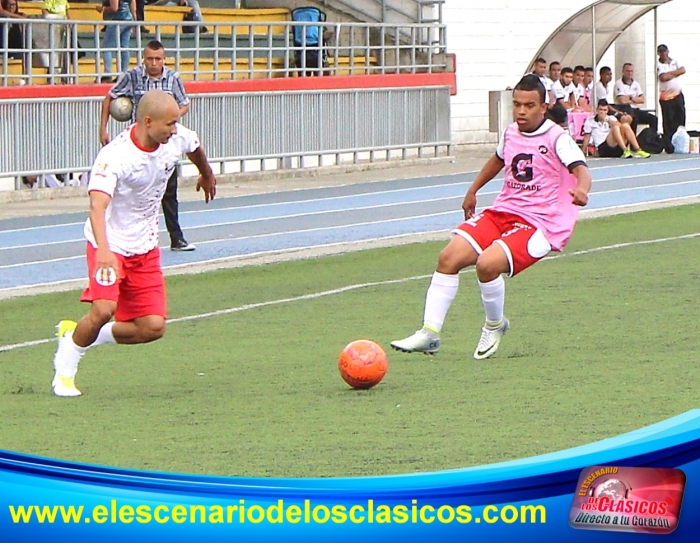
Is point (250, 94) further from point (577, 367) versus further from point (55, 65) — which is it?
point (577, 367)

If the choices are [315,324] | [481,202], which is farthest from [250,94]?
[315,324]

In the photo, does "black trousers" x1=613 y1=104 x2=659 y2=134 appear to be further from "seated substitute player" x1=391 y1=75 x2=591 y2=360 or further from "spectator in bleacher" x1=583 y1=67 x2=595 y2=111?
"seated substitute player" x1=391 y1=75 x2=591 y2=360

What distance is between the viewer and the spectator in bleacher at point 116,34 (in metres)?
23.6

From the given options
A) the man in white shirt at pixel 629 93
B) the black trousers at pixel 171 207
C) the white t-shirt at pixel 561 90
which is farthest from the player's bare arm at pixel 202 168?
the man in white shirt at pixel 629 93

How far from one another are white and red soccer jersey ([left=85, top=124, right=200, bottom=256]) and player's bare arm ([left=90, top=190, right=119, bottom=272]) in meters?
0.10

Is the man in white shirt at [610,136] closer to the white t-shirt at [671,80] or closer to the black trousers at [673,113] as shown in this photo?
the black trousers at [673,113]

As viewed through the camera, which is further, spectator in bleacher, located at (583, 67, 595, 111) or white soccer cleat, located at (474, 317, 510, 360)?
spectator in bleacher, located at (583, 67, 595, 111)

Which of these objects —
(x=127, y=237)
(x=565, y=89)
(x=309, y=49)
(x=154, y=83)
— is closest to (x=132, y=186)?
(x=127, y=237)

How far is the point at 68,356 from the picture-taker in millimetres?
8195

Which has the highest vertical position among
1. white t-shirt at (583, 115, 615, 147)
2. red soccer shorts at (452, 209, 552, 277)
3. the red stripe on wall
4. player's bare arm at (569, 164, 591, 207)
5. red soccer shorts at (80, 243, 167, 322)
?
the red stripe on wall

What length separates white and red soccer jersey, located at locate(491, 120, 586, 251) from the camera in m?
9.30

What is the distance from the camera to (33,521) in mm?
2717

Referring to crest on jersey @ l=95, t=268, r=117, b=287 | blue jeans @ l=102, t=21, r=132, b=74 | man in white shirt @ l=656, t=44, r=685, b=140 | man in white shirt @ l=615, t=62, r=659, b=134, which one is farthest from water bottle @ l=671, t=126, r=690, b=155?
crest on jersey @ l=95, t=268, r=117, b=287

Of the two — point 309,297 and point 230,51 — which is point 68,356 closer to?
point 309,297
